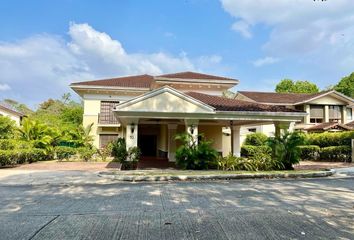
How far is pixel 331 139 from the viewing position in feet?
76.4

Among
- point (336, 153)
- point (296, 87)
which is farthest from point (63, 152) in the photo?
point (296, 87)

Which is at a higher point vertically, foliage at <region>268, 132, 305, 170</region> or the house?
the house

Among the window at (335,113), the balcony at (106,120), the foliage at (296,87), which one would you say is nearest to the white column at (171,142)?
the balcony at (106,120)

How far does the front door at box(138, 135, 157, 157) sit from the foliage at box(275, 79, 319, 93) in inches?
1708

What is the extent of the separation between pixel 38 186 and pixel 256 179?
8683 millimetres

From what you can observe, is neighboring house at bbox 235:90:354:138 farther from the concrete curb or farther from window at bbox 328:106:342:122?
the concrete curb

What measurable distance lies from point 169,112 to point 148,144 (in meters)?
13.3

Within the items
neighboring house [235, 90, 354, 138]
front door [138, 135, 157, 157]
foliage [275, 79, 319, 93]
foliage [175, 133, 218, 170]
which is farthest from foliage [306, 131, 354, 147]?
foliage [275, 79, 319, 93]

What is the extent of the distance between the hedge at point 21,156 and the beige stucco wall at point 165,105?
7949 millimetres

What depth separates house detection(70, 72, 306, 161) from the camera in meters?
15.7

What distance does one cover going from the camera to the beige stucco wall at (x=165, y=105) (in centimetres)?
1544

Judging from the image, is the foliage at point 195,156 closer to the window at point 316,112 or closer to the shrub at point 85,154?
the shrub at point 85,154

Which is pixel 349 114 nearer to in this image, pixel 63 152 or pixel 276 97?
pixel 276 97

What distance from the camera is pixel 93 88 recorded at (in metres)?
26.4
